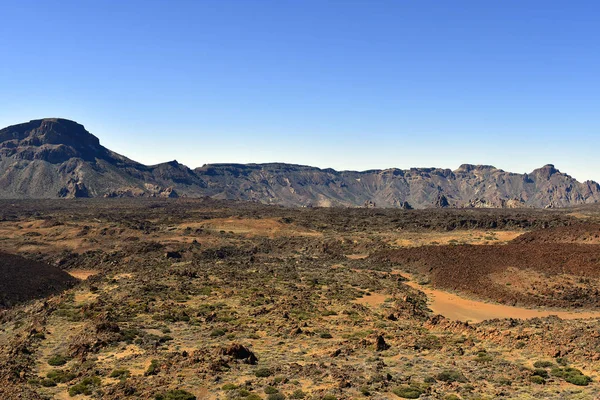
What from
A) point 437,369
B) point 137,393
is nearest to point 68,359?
point 137,393

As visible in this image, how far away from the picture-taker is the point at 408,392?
2631 cm

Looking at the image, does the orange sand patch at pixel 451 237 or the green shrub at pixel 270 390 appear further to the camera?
the orange sand patch at pixel 451 237

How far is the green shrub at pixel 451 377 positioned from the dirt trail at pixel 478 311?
2093 cm

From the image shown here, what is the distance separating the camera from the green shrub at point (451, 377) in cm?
2845

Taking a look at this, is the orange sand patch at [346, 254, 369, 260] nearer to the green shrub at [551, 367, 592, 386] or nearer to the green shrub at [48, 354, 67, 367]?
the green shrub at [551, 367, 592, 386]

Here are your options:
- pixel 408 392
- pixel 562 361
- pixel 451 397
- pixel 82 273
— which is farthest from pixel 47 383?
pixel 82 273

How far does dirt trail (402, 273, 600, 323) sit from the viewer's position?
49.9 metres

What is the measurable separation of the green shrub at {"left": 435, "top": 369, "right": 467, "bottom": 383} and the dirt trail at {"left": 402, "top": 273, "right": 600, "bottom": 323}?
20933 mm

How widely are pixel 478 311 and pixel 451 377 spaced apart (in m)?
26.5

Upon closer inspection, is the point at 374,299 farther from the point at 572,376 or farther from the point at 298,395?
the point at 298,395

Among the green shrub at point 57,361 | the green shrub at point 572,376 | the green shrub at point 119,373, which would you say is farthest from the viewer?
the green shrub at point 57,361

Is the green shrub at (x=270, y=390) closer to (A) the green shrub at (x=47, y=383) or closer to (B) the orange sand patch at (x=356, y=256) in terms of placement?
(A) the green shrub at (x=47, y=383)

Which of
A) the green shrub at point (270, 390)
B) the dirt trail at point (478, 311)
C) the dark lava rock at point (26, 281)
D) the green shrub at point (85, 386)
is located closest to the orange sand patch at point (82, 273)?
the dark lava rock at point (26, 281)

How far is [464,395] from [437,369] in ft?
15.2
